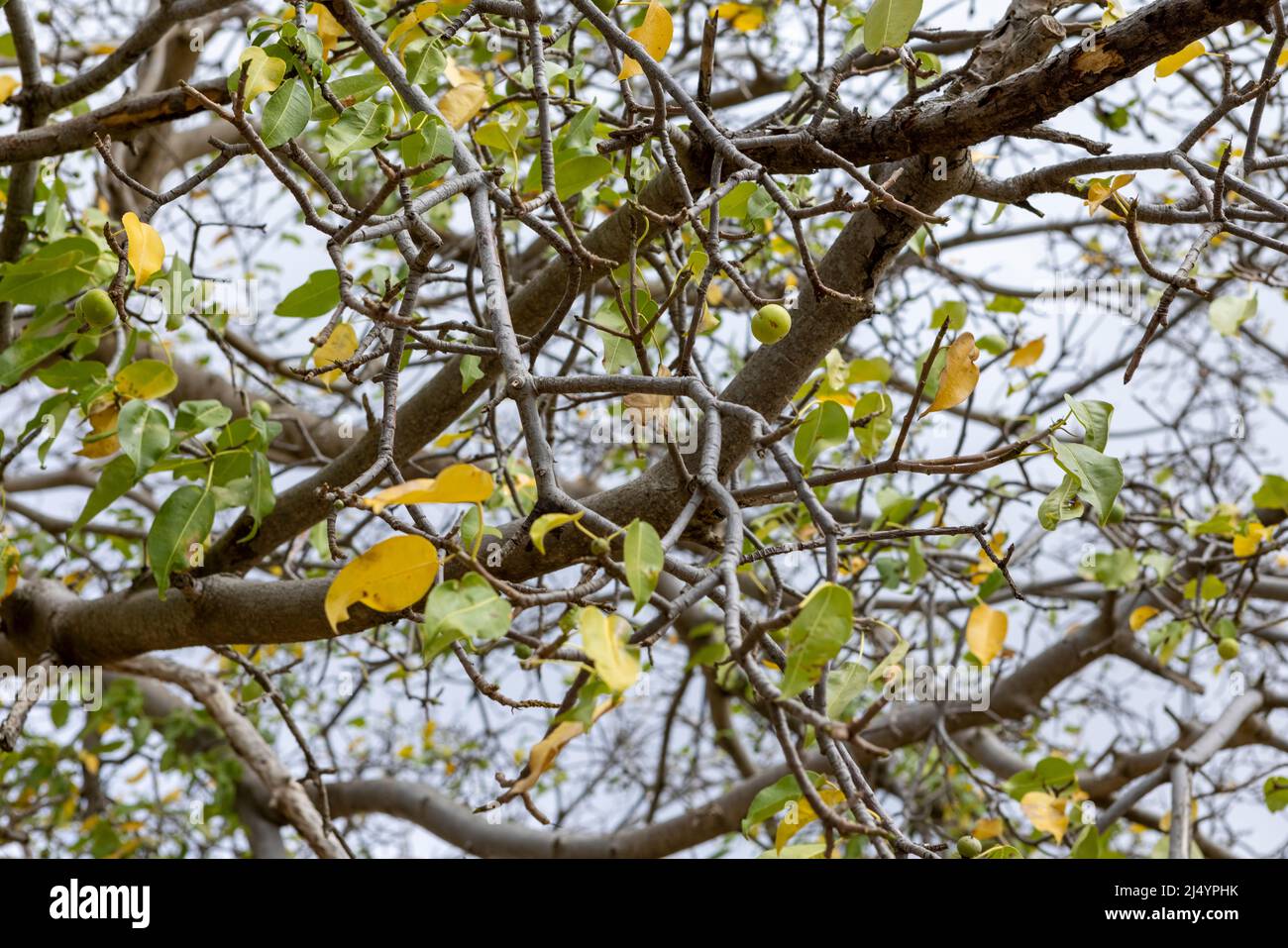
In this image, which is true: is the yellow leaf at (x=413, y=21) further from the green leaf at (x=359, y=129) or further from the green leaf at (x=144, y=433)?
the green leaf at (x=144, y=433)

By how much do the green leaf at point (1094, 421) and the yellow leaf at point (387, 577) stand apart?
0.46m

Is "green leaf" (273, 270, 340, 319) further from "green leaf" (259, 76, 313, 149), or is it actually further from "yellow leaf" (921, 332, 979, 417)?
"yellow leaf" (921, 332, 979, 417)

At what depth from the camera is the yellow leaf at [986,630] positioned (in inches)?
43.3

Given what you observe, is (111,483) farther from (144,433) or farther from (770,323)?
(770,323)

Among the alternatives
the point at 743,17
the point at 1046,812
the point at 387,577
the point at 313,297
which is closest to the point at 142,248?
the point at 313,297

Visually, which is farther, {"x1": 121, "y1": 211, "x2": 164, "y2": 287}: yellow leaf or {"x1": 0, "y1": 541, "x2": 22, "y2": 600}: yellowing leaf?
{"x1": 0, "y1": 541, "x2": 22, "y2": 600}: yellowing leaf

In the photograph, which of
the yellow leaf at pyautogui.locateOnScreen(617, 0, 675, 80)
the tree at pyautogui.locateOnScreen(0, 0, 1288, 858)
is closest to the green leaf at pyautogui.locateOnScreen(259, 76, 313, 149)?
the tree at pyautogui.locateOnScreen(0, 0, 1288, 858)

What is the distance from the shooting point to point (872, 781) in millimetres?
2873

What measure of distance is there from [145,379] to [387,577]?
2.61 ft

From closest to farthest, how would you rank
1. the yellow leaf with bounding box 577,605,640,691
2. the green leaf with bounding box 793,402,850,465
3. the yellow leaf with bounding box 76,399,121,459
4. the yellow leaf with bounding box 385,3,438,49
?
1. the yellow leaf with bounding box 577,605,640,691
2. the green leaf with bounding box 793,402,850,465
3. the yellow leaf with bounding box 385,3,438,49
4. the yellow leaf with bounding box 76,399,121,459

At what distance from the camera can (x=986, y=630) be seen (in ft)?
3.63

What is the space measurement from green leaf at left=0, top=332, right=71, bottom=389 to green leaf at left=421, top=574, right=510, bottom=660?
878 millimetres

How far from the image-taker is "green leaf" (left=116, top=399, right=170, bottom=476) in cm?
111

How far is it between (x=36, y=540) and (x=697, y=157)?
1.86 meters
